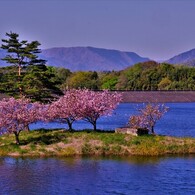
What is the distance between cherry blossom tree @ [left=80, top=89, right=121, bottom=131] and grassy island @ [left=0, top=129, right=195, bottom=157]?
3236 mm

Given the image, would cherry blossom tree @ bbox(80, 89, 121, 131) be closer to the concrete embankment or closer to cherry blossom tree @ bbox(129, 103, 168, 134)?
cherry blossom tree @ bbox(129, 103, 168, 134)

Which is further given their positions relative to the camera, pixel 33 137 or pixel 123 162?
pixel 33 137

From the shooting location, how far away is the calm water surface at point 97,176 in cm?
3556

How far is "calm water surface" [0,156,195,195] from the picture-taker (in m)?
35.6

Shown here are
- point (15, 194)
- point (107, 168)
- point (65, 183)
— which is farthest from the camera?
point (107, 168)

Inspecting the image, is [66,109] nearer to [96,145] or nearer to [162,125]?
[96,145]

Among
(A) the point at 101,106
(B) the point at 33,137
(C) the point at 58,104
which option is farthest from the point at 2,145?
(A) the point at 101,106

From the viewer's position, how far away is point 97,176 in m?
39.8

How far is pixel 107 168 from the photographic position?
43.0 meters

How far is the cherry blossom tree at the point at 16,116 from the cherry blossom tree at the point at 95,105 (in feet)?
17.1

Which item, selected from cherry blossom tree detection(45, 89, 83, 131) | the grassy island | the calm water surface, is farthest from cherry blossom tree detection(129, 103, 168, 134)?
the calm water surface

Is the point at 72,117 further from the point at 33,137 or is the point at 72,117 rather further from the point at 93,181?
the point at 93,181

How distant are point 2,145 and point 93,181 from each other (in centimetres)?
1648

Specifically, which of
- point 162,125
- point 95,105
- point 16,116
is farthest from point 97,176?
point 162,125
